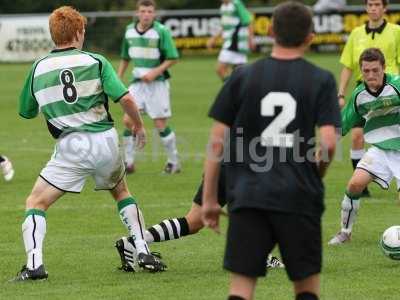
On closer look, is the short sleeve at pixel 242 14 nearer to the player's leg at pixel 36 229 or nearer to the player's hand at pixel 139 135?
the player's hand at pixel 139 135

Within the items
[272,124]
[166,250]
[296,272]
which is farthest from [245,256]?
[166,250]

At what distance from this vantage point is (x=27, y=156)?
1538 cm

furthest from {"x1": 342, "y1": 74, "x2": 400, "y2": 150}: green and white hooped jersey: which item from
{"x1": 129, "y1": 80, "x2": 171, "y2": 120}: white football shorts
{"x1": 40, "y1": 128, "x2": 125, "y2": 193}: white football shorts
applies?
{"x1": 129, "y1": 80, "x2": 171, "y2": 120}: white football shorts

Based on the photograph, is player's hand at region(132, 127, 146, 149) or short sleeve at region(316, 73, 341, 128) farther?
player's hand at region(132, 127, 146, 149)

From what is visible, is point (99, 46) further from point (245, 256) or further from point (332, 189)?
point (245, 256)

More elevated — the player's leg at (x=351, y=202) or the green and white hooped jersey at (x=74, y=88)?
the green and white hooped jersey at (x=74, y=88)

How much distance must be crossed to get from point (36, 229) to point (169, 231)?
3.17 feet

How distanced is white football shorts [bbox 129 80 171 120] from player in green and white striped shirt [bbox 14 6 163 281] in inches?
239

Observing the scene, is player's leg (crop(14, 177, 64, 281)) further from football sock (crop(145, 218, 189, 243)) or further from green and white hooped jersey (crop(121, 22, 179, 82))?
green and white hooped jersey (crop(121, 22, 179, 82))

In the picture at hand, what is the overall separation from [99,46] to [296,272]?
31.4 metres

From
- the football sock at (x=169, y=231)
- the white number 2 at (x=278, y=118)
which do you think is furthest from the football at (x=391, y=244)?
the white number 2 at (x=278, y=118)

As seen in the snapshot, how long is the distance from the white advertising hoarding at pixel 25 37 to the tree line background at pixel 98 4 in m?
6.07

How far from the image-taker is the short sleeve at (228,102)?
5473mm

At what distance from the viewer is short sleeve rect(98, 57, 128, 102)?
24.9 feet
